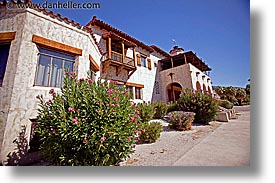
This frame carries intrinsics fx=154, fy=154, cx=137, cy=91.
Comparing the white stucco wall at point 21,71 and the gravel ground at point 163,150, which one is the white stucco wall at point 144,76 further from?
the white stucco wall at point 21,71

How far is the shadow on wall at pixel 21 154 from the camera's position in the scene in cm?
236

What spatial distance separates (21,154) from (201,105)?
15.1ft

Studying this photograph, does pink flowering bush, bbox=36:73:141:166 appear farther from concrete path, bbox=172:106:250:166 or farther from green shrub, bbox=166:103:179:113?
green shrub, bbox=166:103:179:113

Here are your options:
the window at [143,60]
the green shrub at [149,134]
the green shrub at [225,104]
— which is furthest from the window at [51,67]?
the window at [143,60]

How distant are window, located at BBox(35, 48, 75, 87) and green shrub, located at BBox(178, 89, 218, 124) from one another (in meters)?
3.72

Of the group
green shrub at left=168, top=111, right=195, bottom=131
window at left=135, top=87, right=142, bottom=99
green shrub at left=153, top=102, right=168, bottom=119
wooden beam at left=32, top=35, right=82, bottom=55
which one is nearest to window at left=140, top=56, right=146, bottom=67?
window at left=135, top=87, right=142, bottom=99

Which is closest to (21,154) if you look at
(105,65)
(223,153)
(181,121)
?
(223,153)

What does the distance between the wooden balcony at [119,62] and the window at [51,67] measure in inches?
105

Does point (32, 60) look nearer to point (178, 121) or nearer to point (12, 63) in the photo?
point (12, 63)

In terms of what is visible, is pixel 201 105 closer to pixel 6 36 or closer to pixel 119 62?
pixel 119 62

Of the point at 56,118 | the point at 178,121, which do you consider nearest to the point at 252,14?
the point at 178,121

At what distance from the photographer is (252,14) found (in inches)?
107

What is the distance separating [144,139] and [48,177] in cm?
190

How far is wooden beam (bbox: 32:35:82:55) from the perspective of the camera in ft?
9.34
